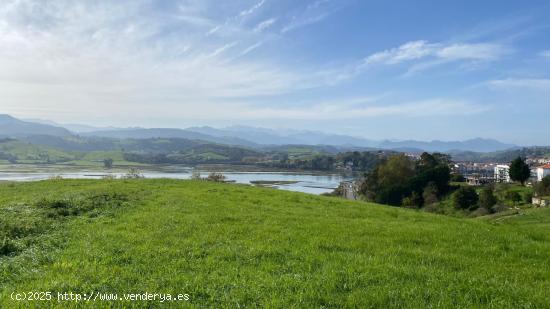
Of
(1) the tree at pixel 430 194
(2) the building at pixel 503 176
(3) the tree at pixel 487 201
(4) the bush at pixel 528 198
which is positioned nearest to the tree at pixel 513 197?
(4) the bush at pixel 528 198

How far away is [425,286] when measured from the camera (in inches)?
309

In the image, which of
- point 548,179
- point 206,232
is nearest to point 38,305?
point 206,232

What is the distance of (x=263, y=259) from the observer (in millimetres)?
9570

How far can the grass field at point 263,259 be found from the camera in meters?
7.28

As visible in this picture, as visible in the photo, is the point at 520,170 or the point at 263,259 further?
the point at 520,170

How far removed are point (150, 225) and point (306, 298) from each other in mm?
7868

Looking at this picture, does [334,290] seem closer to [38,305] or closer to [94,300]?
[94,300]

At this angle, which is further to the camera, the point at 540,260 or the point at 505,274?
the point at 540,260

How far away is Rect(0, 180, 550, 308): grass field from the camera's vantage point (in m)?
7.28

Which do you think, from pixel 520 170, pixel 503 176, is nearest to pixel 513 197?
pixel 520 170

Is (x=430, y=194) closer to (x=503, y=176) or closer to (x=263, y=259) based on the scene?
(x=263, y=259)

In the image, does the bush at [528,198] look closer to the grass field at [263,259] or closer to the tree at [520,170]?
the tree at [520,170]

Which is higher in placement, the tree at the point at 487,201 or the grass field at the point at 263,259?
A: the grass field at the point at 263,259

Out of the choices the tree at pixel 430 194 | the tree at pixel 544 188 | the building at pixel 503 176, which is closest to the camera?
the tree at pixel 544 188
